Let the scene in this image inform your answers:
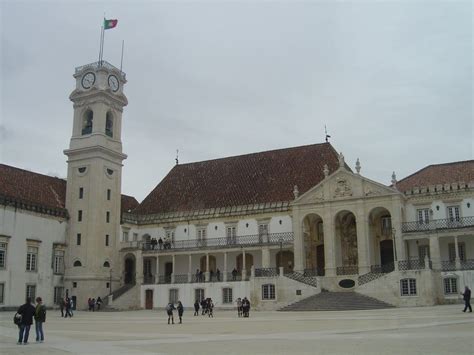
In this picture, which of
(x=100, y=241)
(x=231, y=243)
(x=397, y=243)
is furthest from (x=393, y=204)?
(x=100, y=241)

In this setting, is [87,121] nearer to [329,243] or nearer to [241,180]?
[241,180]

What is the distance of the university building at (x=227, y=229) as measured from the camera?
3800 cm

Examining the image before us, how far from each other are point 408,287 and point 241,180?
19.6 meters

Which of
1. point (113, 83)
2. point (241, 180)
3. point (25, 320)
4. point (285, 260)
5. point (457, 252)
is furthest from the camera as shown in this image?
point (241, 180)

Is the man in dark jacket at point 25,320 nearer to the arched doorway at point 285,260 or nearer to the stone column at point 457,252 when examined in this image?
the stone column at point 457,252

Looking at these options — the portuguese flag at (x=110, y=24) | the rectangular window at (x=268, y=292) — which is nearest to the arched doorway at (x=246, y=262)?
the rectangular window at (x=268, y=292)

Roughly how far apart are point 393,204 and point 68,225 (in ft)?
83.6

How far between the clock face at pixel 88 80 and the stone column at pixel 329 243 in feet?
74.6

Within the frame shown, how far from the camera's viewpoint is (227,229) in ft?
153

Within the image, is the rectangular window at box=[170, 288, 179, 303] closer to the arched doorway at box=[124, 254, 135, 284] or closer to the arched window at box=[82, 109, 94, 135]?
the arched doorway at box=[124, 254, 135, 284]

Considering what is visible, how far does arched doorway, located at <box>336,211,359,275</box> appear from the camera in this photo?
41625 millimetres

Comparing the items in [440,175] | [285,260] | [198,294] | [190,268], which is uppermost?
[440,175]

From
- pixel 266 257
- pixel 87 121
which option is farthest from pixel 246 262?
pixel 87 121

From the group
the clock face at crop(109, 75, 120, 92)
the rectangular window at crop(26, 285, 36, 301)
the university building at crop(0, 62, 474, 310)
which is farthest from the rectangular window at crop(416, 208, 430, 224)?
the rectangular window at crop(26, 285, 36, 301)
